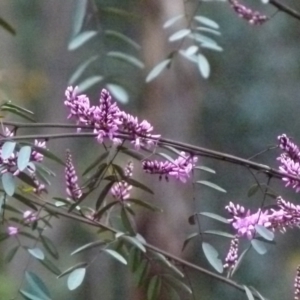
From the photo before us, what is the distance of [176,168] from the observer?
0.74m

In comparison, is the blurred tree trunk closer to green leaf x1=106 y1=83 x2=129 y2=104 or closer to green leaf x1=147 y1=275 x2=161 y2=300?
green leaf x1=147 y1=275 x2=161 y2=300

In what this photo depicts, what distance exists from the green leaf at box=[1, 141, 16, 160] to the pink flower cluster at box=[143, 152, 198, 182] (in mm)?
135

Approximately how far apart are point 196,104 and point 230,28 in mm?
212

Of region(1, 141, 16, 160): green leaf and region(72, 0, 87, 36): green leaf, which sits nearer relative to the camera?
region(72, 0, 87, 36): green leaf

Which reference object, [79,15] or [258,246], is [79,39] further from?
[258,246]

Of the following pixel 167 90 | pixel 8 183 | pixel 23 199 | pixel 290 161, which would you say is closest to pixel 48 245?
pixel 23 199

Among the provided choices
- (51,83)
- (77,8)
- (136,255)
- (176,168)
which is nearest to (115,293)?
(51,83)

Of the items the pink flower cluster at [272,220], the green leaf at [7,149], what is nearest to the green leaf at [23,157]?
the green leaf at [7,149]

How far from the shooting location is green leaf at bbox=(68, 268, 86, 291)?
0.72 meters

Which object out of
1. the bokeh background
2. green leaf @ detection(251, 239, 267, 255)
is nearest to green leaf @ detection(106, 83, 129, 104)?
green leaf @ detection(251, 239, 267, 255)

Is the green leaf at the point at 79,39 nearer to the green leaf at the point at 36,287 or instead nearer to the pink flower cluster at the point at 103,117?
the pink flower cluster at the point at 103,117

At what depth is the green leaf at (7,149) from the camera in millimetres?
663

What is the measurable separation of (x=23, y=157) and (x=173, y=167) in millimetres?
157

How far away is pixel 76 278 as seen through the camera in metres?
0.73
